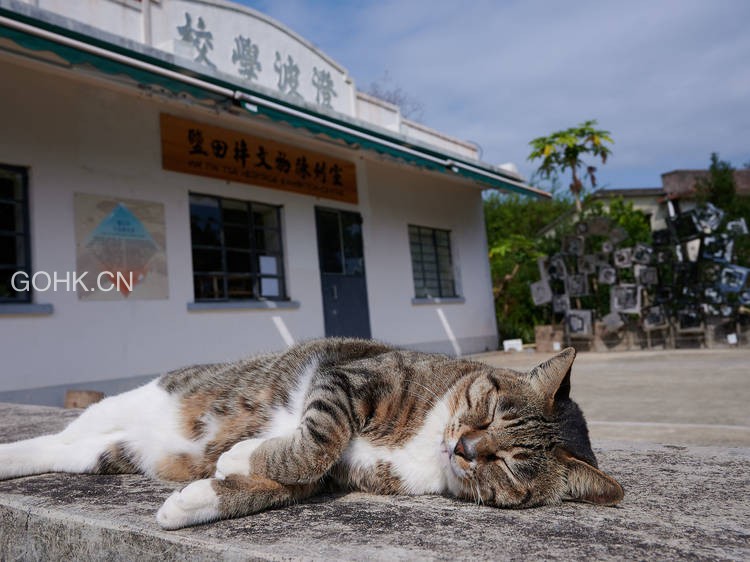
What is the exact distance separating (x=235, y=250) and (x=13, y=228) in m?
2.68

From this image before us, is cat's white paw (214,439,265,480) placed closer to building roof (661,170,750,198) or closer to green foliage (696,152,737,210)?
green foliage (696,152,737,210)

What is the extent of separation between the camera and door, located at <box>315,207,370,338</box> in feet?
29.7

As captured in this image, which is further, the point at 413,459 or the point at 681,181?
the point at 681,181

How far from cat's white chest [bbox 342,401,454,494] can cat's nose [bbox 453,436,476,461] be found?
0.33ft

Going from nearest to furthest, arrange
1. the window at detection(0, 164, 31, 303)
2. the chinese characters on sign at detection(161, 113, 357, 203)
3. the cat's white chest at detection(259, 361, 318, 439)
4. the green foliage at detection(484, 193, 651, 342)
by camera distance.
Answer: the cat's white chest at detection(259, 361, 318, 439), the window at detection(0, 164, 31, 303), the chinese characters on sign at detection(161, 113, 357, 203), the green foliage at detection(484, 193, 651, 342)

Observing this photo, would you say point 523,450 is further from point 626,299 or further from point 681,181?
point 681,181

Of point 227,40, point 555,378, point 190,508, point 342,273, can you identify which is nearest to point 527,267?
point 342,273

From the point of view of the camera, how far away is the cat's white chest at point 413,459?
1.63 m

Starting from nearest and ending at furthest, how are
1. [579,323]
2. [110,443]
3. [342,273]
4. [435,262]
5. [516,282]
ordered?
1. [110,443]
2. [342,273]
3. [579,323]
4. [435,262]
5. [516,282]

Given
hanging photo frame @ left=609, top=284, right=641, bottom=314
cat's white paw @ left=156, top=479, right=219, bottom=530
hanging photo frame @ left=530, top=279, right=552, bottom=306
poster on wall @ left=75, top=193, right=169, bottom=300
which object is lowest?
cat's white paw @ left=156, top=479, right=219, bottom=530

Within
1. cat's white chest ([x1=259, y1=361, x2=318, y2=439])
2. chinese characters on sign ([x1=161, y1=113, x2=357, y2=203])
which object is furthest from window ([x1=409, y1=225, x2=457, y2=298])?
cat's white chest ([x1=259, y1=361, x2=318, y2=439])

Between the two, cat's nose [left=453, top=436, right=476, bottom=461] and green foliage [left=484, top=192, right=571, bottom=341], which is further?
green foliage [left=484, top=192, right=571, bottom=341]

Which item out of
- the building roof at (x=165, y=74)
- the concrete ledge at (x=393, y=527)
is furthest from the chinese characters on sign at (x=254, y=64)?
the concrete ledge at (x=393, y=527)

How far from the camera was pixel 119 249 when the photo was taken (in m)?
6.34
